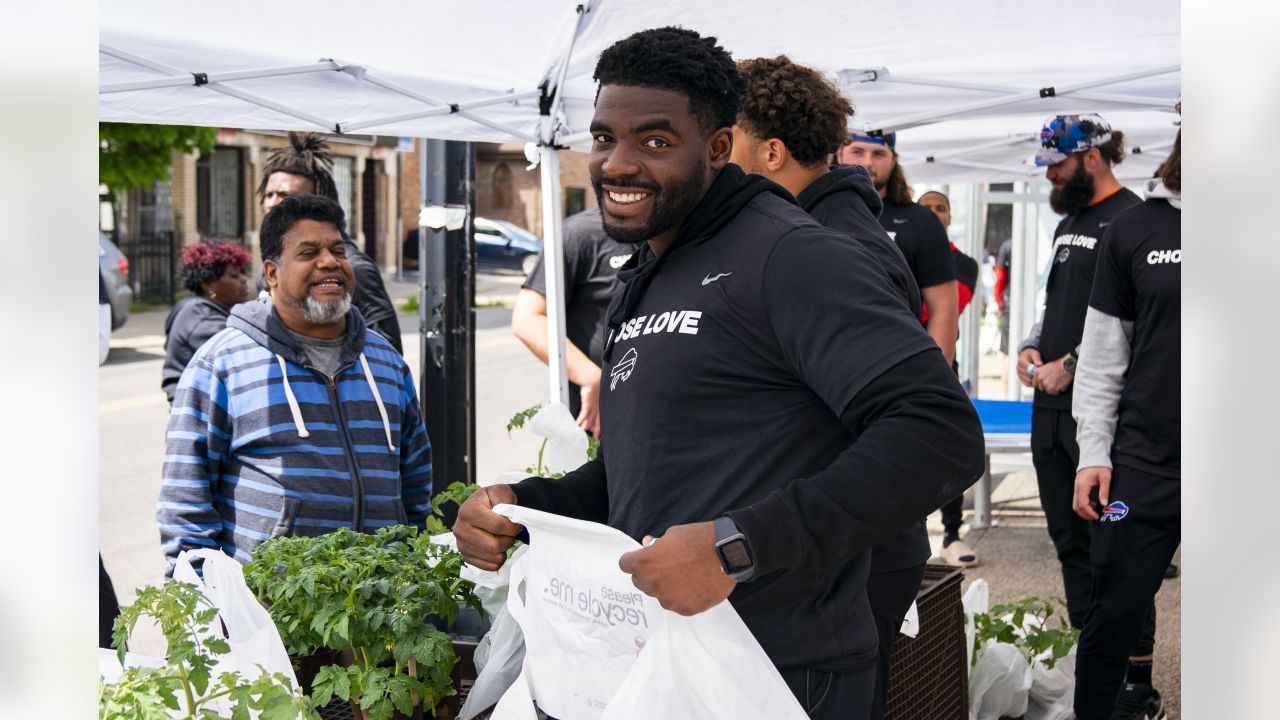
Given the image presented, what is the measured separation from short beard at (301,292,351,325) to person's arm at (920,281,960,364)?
95.8 inches

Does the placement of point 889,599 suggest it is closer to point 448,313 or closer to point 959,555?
point 448,313

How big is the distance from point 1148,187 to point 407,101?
2.70m

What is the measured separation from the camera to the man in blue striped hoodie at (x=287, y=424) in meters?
3.58

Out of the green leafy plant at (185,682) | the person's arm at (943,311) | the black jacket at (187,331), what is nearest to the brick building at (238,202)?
the black jacket at (187,331)

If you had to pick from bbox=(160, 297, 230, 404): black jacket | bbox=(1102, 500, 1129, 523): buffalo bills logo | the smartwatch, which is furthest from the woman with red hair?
the smartwatch

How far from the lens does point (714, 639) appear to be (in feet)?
6.05

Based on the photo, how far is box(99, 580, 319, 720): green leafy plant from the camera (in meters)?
2.05

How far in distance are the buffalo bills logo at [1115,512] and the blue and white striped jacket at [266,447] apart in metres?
2.19

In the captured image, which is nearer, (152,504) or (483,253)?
(152,504)

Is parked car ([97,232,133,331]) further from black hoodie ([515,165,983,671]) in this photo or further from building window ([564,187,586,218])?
building window ([564,187,586,218])

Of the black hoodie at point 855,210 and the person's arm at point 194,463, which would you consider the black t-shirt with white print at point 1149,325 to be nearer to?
the black hoodie at point 855,210
